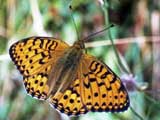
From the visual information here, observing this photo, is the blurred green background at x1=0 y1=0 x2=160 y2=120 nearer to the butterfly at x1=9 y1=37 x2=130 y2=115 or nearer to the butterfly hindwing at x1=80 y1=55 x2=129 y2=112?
the butterfly at x1=9 y1=37 x2=130 y2=115

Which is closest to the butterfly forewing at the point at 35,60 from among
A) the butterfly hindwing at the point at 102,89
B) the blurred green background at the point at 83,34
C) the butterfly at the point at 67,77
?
the butterfly at the point at 67,77

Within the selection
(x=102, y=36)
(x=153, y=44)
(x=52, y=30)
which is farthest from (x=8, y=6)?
(x=153, y=44)

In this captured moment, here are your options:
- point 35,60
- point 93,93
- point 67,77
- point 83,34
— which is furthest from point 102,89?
point 83,34

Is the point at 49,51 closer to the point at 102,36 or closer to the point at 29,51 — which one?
the point at 29,51

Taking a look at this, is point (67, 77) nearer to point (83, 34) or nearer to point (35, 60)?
point (35, 60)

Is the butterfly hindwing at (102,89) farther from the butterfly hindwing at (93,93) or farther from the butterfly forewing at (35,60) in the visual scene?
the butterfly forewing at (35,60)

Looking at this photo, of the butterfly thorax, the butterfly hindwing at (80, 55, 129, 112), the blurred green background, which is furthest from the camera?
the blurred green background

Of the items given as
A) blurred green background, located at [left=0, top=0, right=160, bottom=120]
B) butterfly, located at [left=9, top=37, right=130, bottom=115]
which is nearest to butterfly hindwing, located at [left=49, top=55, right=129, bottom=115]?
butterfly, located at [left=9, top=37, right=130, bottom=115]
